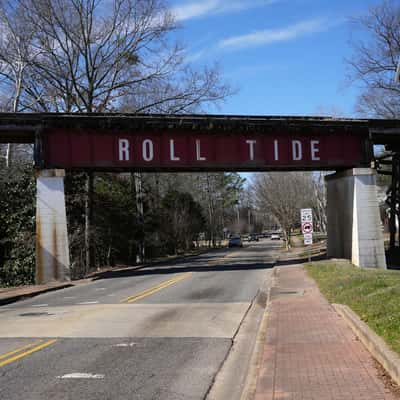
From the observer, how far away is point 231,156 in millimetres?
28344

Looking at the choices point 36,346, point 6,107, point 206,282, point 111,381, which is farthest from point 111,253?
point 111,381

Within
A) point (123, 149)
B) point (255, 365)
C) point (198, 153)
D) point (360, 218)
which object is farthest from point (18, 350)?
point (360, 218)

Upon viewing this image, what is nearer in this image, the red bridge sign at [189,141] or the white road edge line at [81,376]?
the white road edge line at [81,376]

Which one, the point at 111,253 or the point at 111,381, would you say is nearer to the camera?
the point at 111,381

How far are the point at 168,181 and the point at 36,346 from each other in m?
50.0

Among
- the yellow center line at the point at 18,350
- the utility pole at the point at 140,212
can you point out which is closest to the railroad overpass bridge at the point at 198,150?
the utility pole at the point at 140,212

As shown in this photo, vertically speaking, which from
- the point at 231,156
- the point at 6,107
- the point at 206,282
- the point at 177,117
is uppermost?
the point at 6,107

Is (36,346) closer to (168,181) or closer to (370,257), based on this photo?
(370,257)

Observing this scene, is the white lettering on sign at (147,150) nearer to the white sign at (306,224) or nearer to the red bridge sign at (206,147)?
the red bridge sign at (206,147)

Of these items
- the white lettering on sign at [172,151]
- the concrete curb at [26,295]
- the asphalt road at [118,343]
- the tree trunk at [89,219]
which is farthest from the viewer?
the tree trunk at [89,219]

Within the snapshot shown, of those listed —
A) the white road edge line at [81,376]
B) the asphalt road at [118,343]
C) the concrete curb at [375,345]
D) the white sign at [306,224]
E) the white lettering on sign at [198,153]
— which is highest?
the white lettering on sign at [198,153]

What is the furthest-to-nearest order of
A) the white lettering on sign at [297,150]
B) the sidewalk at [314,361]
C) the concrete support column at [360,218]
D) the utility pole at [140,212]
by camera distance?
the utility pole at [140,212] < the white lettering on sign at [297,150] < the concrete support column at [360,218] < the sidewalk at [314,361]

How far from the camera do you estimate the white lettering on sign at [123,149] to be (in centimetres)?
2736

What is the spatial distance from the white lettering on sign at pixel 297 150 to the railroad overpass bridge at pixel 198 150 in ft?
0.17
